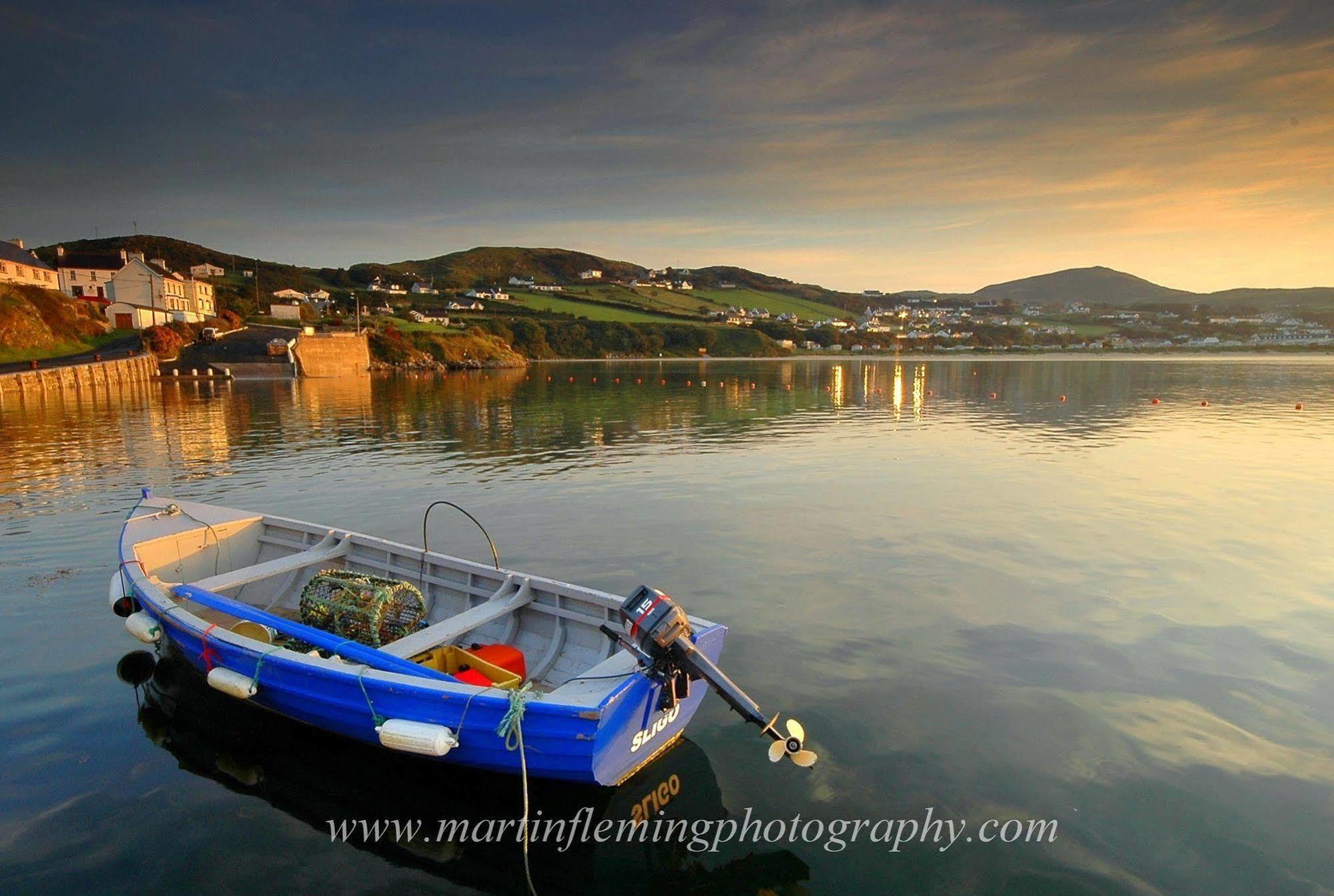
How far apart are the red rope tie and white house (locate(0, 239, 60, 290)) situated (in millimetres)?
87944

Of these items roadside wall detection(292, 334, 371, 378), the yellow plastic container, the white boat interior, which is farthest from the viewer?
roadside wall detection(292, 334, 371, 378)

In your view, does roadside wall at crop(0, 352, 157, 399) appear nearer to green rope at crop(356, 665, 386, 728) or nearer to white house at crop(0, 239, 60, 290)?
white house at crop(0, 239, 60, 290)

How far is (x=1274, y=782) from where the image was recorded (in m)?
8.20

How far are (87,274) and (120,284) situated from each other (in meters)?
8.30

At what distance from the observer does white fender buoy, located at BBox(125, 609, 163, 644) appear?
33.1 feet

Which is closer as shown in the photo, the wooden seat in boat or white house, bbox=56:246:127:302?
the wooden seat in boat

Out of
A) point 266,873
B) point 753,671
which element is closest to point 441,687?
point 266,873

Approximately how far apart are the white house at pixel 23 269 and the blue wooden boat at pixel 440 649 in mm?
85287

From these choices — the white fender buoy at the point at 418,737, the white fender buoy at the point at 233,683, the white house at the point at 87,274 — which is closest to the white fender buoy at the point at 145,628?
the white fender buoy at the point at 233,683

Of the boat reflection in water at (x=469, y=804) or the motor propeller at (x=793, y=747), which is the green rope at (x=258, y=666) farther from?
the motor propeller at (x=793, y=747)

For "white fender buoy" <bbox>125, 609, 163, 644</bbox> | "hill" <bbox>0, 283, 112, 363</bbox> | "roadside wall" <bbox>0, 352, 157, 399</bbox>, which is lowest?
"white fender buoy" <bbox>125, 609, 163, 644</bbox>

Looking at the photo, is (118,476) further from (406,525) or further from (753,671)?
(753,671)

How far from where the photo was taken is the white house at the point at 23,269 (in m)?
77.2

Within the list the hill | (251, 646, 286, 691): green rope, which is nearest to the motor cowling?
(251, 646, 286, 691): green rope
